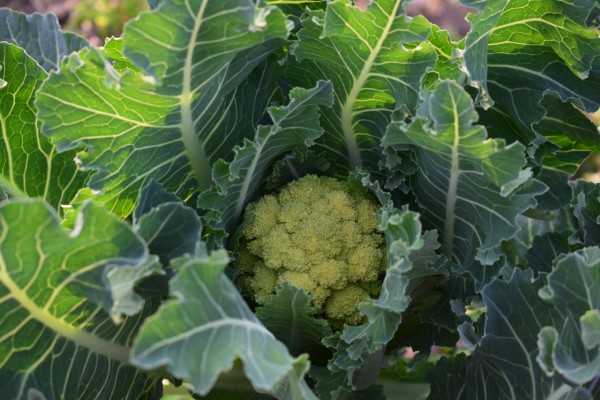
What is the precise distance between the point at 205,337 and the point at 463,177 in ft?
1.47

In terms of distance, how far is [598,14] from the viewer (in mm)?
1087

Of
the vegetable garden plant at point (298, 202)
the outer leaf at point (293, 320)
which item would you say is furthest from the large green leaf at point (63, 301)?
the outer leaf at point (293, 320)

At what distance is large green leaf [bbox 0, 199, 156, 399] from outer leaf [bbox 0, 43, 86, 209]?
11.5 inches

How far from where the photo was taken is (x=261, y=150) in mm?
1025

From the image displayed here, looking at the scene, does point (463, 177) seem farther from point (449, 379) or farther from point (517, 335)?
point (449, 379)

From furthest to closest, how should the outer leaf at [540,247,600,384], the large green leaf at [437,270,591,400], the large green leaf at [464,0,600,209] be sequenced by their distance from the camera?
the large green leaf at [464,0,600,209], the large green leaf at [437,270,591,400], the outer leaf at [540,247,600,384]

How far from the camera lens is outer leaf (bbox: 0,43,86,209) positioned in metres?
1.07

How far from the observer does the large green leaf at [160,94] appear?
84cm

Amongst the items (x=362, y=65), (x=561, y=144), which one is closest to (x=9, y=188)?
(x=362, y=65)

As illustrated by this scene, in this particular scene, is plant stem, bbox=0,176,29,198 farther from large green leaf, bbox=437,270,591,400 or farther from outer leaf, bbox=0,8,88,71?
large green leaf, bbox=437,270,591,400

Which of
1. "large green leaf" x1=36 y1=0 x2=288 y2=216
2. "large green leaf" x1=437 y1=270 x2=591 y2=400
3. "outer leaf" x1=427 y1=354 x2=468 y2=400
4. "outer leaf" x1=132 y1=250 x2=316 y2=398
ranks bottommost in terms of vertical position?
"outer leaf" x1=427 y1=354 x2=468 y2=400

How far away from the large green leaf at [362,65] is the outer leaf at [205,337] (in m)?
0.41

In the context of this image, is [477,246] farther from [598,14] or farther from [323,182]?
[598,14]

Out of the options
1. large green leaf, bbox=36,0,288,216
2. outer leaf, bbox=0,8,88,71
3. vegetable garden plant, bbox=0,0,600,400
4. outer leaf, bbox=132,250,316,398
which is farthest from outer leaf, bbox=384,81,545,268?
outer leaf, bbox=0,8,88,71
